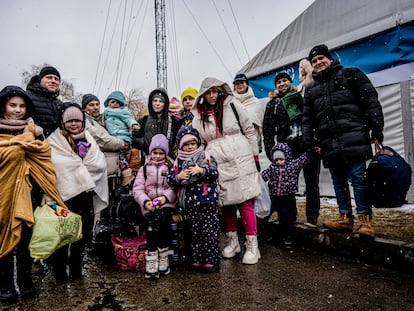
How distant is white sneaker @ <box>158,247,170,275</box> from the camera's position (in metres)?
3.12

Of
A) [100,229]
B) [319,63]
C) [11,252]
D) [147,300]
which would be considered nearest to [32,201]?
[11,252]

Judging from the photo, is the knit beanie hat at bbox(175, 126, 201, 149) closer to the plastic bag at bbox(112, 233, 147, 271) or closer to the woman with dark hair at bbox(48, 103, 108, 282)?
the woman with dark hair at bbox(48, 103, 108, 282)

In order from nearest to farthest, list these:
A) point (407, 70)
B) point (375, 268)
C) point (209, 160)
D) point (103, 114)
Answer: point (375, 268)
point (209, 160)
point (103, 114)
point (407, 70)

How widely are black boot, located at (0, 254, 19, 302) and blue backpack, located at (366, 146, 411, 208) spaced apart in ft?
10.4

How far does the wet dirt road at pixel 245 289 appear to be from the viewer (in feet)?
7.88

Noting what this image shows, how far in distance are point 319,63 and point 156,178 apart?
2033 mm

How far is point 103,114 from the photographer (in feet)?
14.9

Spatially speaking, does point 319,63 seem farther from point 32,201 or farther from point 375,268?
point 32,201

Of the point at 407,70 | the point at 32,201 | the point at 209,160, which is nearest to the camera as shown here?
the point at 32,201

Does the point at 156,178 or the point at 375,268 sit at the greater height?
the point at 156,178

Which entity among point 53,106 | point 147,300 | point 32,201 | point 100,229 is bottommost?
point 147,300

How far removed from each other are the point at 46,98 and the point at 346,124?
3026mm

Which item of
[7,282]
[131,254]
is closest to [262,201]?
[131,254]

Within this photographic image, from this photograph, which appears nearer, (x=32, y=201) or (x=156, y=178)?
(x=32, y=201)
